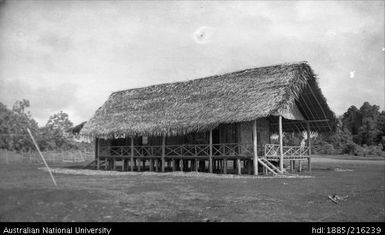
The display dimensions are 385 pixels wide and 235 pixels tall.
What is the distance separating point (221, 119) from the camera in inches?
769

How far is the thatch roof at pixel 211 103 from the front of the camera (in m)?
19.3

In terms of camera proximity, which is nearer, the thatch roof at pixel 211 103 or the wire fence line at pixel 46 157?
the thatch roof at pixel 211 103

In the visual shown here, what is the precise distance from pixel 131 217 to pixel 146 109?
17.0m

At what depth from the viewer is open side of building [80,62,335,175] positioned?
64.2 feet

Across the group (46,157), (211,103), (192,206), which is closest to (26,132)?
(46,157)

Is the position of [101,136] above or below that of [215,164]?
above

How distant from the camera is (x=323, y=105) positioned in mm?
22359

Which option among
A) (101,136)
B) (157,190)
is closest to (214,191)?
(157,190)

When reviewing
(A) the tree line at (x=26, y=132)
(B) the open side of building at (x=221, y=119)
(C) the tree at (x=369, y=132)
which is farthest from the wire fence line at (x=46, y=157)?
(C) the tree at (x=369, y=132)

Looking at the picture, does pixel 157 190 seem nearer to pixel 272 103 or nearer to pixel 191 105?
pixel 272 103

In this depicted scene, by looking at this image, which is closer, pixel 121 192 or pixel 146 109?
pixel 121 192

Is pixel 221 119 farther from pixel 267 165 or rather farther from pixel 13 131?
pixel 13 131

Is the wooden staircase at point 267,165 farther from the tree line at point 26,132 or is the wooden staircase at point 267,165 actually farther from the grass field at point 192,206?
the tree line at point 26,132

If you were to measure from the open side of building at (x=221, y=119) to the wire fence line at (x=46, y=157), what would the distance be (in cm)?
1418
